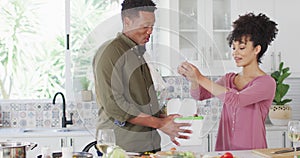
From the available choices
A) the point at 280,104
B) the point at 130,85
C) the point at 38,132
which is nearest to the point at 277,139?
the point at 280,104

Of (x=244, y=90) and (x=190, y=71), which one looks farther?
(x=244, y=90)

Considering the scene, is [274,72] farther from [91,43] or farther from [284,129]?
[91,43]

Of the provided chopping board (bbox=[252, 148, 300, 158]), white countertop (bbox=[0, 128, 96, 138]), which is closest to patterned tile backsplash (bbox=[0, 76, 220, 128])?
white countertop (bbox=[0, 128, 96, 138])

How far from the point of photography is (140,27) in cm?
244

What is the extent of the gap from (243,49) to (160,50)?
564mm

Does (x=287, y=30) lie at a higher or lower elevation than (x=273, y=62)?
higher

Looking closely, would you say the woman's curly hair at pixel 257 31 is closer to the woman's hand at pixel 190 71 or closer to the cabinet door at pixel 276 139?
the woman's hand at pixel 190 71

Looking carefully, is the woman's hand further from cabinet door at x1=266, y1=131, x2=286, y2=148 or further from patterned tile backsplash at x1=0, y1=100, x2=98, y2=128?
patterned tile backsplash at x1=0, y1=100, x2=98, y2=128

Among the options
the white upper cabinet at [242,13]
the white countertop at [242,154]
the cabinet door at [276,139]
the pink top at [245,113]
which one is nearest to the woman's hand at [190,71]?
the pink top at [245,113]

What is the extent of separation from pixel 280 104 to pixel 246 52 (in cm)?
155

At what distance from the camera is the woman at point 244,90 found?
2895mm

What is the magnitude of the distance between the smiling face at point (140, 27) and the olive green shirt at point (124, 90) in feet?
0.10

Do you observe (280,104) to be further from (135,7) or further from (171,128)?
(135,7)

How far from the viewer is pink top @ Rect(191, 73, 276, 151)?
2.90 metres
